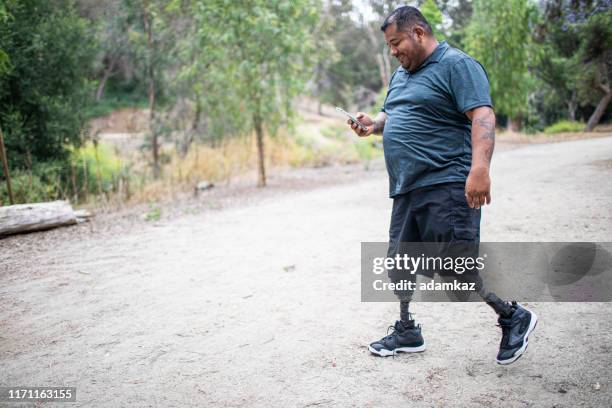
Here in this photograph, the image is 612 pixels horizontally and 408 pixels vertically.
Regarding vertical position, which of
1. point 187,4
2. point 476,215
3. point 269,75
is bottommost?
point 476,215

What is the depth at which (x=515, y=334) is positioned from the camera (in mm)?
2742

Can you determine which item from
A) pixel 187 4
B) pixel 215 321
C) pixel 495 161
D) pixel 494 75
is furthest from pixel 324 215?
pixel 494 75

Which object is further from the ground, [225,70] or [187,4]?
[187,4]

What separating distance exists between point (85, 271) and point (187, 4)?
333 inches

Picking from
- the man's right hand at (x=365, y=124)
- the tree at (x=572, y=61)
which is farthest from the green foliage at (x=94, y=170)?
the tree at (x=572, y=61)

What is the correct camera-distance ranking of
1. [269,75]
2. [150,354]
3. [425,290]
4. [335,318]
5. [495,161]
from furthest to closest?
[495,161] → [269,75] → [425,290] → [335,318] → [150,354]

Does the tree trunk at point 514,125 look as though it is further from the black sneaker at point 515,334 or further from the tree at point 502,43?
the black sneaker at point 515,334

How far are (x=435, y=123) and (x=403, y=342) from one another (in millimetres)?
1317

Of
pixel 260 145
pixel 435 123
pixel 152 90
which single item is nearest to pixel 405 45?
pixel 435 123

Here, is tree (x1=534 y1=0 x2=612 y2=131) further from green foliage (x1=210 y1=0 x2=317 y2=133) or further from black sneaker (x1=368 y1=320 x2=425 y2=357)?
black sneaker (x1=368 y1=320 x2=425 y2=357)

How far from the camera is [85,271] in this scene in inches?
205

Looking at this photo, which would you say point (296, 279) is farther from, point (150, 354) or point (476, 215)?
point (476, 215)

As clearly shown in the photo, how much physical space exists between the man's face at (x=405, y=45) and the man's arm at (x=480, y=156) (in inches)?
17.4

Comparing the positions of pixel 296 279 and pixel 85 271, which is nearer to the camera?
pixel 296 279
